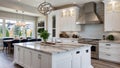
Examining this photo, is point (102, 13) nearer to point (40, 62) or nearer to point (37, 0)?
point (37, 0)

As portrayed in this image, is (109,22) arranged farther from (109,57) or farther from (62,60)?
(62,60)

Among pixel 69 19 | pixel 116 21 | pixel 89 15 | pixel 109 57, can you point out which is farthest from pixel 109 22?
pixel 69 19

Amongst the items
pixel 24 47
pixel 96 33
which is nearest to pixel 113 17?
pixel 96 33

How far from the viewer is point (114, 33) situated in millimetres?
5113

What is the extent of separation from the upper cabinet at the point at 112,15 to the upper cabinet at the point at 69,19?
1766 mm

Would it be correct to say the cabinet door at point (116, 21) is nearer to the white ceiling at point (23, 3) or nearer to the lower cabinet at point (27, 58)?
the white ceiling at point (23, 3)

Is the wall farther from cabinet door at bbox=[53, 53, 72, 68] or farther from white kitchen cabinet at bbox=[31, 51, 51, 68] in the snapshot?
white kitchen cabinet at bbox=[31, 51, 51, 68]

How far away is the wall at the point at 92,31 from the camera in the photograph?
5567 mm

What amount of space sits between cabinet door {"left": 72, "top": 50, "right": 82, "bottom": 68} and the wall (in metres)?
2.97

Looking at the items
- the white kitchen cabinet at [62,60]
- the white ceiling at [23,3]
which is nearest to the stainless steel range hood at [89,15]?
the white ceiling at [23,3]

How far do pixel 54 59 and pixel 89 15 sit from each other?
13.2 ft

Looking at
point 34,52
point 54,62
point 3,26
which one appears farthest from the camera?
point 3,26

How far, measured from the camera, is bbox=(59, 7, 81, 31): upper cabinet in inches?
246

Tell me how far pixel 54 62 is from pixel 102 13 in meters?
4.17
